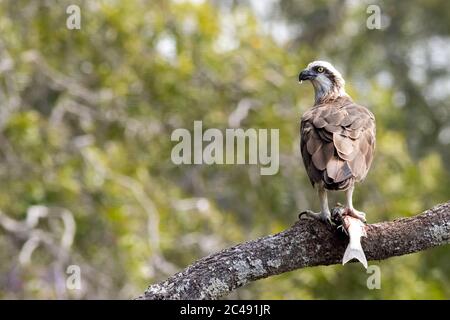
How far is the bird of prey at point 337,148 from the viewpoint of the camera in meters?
5.39

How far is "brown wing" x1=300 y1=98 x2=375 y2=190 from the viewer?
213 inches

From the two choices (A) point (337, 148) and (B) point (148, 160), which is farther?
(B) point (148, 160)

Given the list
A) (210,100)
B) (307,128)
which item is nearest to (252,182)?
(210,100)

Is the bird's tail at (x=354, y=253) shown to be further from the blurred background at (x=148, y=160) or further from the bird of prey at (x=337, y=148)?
the blurred background at (x=148, y=160)

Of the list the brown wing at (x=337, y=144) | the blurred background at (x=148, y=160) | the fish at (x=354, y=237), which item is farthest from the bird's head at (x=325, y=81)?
the blurred background at (x=148, y=160)

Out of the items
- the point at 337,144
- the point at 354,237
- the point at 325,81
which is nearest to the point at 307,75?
the point at 325,81

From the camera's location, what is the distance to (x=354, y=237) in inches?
199

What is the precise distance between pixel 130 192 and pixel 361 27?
9.15 meters

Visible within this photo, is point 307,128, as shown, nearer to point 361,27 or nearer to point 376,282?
point 376,282

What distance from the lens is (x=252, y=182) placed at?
1094 centimetres

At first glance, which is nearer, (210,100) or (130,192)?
(130,192)

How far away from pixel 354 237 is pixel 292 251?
0.33 meters

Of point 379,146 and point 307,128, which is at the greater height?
point 379,146

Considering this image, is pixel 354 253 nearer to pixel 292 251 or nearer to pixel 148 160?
pixel 292 251
